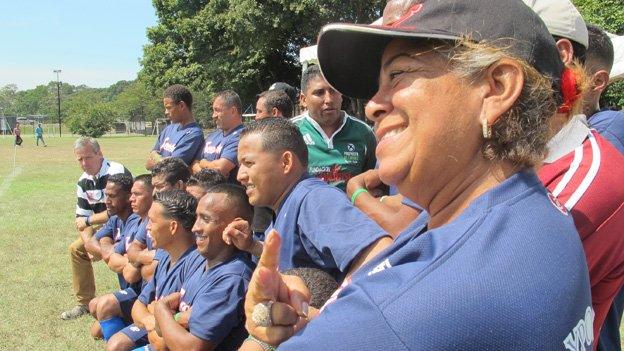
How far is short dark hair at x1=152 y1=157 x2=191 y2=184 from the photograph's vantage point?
5.37 metres

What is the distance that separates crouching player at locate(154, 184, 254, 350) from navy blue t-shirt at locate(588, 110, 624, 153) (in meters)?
1.98

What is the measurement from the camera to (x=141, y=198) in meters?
5.39

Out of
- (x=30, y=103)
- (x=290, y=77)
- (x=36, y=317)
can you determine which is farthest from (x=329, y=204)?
(x=30, y=103)

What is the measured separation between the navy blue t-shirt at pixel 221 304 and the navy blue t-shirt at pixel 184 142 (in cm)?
330

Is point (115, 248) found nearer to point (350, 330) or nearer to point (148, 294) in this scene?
point (148, 294)

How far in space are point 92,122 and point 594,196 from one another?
230 ft

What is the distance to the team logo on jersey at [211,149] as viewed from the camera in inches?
235

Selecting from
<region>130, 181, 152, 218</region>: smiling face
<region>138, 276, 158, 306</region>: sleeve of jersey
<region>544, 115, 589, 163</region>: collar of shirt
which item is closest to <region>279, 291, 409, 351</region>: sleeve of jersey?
<region>544, 115, 589, 163</region>: collar of shirt

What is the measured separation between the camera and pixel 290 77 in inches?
1341

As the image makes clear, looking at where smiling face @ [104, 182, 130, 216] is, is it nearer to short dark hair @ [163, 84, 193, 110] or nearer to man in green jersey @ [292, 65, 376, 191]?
short dark hair @ [163, 84, 193, 110]

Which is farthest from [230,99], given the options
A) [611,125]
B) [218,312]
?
[611,125]

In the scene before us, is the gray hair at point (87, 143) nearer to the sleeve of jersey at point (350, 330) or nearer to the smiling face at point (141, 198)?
the smiling face at point (141, 198)

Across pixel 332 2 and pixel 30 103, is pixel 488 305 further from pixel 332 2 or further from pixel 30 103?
pixel 30 103

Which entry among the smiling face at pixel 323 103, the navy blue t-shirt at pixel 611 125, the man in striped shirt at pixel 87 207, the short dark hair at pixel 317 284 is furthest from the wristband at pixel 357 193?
the man in striped shirt at pixel 87 207
